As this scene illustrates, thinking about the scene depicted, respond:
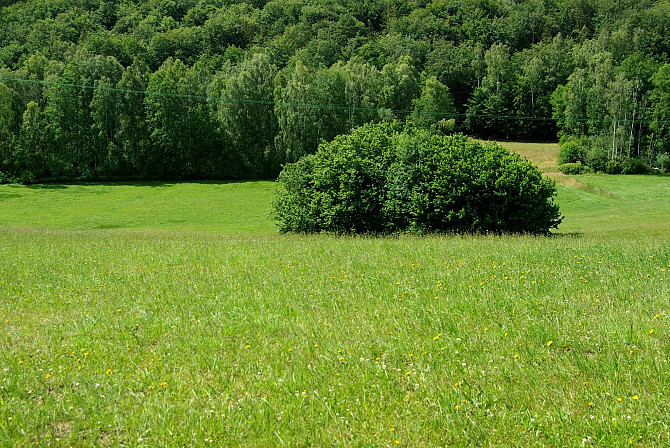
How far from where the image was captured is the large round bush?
83.3 feet

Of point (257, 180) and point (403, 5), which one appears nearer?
point (257, 180)

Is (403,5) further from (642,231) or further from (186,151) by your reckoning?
(642,231)

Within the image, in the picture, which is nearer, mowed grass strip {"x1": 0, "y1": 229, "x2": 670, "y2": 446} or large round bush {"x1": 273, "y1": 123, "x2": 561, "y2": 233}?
mowed grass strip {"x1": 0, "y1": 229, "x2": 670, "y2": 446}

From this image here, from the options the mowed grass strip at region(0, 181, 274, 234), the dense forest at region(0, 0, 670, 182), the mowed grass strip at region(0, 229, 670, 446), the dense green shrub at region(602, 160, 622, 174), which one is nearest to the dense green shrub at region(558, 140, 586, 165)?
the dense forest at region(0, 0, 670, 182)

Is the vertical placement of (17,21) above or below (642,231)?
above

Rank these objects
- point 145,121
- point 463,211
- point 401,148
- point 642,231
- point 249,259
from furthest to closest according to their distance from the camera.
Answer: point 145,121 < point 642,231 < point 401,148 < point 463,211 < point 249,259

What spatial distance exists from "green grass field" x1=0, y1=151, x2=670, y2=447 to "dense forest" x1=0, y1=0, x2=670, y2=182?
6337 cm

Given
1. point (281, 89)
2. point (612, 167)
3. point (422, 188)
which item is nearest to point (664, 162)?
point (612, 167)

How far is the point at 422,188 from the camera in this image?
2583 centimetres

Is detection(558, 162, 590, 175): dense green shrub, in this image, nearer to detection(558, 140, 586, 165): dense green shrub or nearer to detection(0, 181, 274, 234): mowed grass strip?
detection(558, 140, 586, 165): dense green shrub

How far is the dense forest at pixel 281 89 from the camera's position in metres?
70.4

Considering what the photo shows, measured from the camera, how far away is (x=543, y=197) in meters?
26.1

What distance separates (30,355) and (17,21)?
133 m

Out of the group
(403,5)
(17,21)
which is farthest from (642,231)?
(403,5)
